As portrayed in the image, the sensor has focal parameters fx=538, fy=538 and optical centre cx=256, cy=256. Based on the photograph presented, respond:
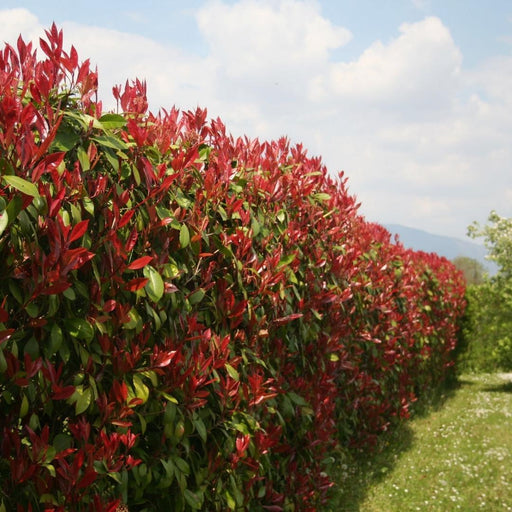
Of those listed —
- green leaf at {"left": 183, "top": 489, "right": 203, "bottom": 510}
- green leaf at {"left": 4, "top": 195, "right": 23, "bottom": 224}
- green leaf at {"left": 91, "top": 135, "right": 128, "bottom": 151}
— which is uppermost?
green leaf at {"left": 91, "top": 135, "right": 128, "bottom": 151}

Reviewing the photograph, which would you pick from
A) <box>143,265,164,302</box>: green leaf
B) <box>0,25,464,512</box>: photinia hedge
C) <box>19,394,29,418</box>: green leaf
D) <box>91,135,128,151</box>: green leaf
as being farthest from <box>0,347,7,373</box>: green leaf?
<box>91,135,128,151</box>: green leaf

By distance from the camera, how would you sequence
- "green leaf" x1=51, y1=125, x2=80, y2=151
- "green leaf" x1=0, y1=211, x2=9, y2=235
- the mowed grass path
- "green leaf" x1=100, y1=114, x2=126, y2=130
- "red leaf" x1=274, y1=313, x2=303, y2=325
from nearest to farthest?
"green leaf" x1=0, y1=211, x2=9, y2=235
"green leaf" x1=51, y1=125, x2=80, y2=151
"green leaf" x1=100, y1=114, x2=126, y2=130
"red leaf" x1=274, y1=313, x2=303, y2=325
the mowed grass path

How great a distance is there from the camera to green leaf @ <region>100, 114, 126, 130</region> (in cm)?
246

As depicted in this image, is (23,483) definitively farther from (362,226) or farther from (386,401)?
(386,401)

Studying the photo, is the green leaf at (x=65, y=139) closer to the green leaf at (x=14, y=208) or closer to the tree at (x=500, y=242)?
the green leaf at (x=14, y=208)

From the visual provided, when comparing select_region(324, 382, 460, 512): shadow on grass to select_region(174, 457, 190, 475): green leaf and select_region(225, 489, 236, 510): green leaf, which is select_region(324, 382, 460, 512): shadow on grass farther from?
select_region(174, 457, 190, 475): green leaf

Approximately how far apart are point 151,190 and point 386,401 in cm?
562

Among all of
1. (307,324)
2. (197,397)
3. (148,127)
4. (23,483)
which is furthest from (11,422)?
(307,324)

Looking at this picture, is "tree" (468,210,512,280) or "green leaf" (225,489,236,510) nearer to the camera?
"green leaf" (225,489,236,510)

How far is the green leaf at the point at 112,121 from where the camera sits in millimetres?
2463

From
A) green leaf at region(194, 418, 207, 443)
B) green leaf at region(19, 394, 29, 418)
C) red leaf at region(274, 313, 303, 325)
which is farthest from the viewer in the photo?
red leaf at region(274, 313, 303, 325)

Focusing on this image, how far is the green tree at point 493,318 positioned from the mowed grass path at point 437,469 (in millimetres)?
4208

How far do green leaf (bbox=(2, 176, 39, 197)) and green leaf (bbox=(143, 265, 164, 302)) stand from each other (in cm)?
71

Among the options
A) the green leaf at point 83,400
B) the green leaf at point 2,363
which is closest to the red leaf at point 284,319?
the green leaf at point 83,400
